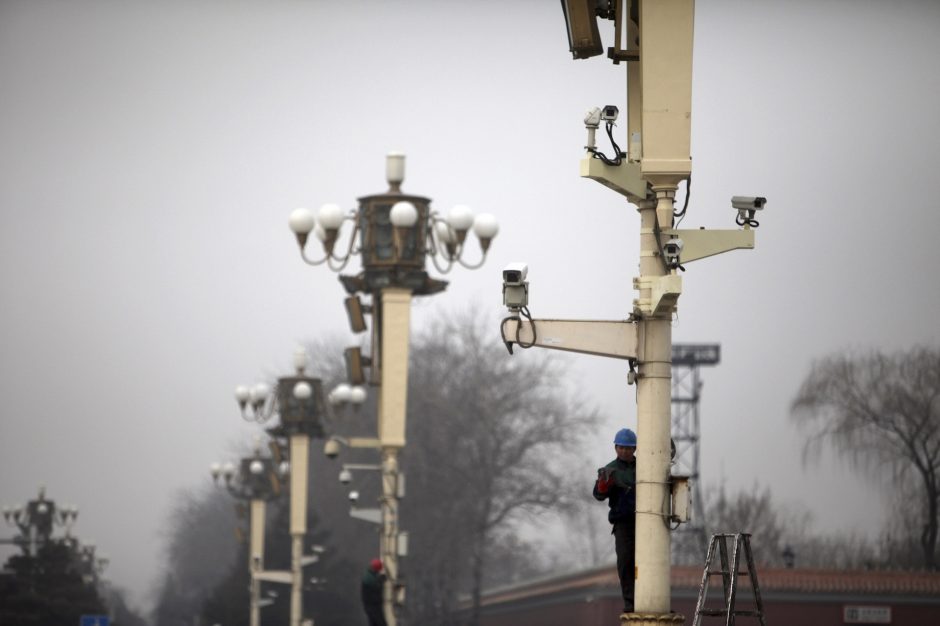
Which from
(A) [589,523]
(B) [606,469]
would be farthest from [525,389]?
(B) [606,469]

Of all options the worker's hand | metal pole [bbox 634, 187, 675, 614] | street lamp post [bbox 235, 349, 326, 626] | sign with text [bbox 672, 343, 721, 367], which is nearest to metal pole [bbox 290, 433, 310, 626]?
street lamp post [bbox 235, 349, 326, 626]

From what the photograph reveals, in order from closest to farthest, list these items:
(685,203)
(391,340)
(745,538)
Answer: (745,538), (685,203), (391,340)

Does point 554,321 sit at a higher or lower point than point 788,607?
higher

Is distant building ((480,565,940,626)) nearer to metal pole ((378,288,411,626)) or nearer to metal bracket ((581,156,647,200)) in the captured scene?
metal pole ((378,288,411,626))

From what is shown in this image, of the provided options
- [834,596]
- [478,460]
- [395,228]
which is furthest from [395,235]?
[478,460]

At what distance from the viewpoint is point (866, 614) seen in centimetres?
4028

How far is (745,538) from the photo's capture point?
11.4m

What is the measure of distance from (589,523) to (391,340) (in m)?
46.3

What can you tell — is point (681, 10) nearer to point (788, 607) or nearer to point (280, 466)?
point (788, 607)

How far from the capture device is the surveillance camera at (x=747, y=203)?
39.4 feet

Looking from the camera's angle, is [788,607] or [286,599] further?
[286,599]

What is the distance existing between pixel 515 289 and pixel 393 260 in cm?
1392

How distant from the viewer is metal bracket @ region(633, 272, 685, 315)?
1142 cm

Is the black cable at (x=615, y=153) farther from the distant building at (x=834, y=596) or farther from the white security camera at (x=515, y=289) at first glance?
the distant building at (x=834, y=596)
